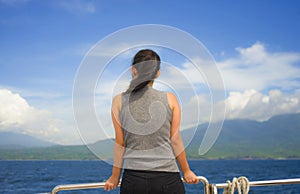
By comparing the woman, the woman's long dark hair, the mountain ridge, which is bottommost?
the woman

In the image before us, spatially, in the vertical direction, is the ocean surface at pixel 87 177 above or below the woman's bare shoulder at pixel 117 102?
below

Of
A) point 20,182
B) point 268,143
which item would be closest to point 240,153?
point 268,143

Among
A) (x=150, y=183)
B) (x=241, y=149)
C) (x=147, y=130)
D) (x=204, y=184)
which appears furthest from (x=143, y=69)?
(x=241, y=149)

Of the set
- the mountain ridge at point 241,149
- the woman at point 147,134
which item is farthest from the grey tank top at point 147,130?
the mountain ridge at point 241,149

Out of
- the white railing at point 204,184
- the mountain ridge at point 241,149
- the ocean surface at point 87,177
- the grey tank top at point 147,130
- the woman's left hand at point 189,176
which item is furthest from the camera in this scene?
the mountain ridge at point 241,149

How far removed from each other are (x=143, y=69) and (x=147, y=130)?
353mm

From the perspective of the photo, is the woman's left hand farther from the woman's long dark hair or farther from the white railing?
the woman's long dark hair

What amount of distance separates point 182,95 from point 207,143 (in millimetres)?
324

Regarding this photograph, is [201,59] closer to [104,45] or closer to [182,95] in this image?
[182,95]

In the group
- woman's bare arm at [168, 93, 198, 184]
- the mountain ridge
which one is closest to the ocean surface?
the mountain ridge

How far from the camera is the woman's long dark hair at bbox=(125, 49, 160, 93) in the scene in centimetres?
225

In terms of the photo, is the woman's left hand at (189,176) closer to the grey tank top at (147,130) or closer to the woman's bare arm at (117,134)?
the grey tank top at (147,130)

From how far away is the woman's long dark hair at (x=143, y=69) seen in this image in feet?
7.37

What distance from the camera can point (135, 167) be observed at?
2227 millimetres
